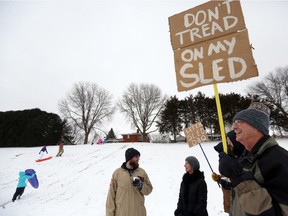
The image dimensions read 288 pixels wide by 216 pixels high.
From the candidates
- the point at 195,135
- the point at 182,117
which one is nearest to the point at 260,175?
the point at 195,135

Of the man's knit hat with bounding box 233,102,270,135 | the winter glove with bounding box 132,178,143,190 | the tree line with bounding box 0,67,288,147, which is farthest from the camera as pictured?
the tree line with bounding box 0,67,288,147

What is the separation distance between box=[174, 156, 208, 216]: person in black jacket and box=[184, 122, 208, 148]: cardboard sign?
2381 millimetres

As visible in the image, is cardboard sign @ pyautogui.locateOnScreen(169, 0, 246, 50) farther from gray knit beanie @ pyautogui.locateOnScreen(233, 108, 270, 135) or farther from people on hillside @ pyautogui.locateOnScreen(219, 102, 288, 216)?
people on hillside @ pyautogui.locateOnScreen(219, 102, 288, 216)

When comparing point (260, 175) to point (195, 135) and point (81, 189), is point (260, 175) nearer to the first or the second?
point (195, 135)

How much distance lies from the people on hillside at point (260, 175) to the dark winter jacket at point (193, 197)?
6.60 ft

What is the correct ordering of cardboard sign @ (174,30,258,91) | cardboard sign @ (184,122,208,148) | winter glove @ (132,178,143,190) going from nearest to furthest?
1. cardboard sign @ (174,30,258,91)
2. winter glove @ (132,178,143,190)
3. cardboard sign @ (184,122,208,148)

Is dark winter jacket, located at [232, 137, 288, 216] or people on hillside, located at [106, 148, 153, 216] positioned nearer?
dark winter jacket, located at [232, 137, 288, 216]

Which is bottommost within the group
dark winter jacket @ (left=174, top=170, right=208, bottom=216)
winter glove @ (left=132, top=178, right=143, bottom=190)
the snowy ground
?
the snowy ground

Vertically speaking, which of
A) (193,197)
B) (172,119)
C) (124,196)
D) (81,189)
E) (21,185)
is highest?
→ (172,119)

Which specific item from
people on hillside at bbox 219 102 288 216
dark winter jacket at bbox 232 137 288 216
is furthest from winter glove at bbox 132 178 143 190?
dark winter jacket at bbox 232 137 288 216

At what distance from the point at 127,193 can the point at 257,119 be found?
2606 millimetres

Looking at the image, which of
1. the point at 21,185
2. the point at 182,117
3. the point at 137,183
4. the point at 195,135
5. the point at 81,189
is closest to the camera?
the point at 137,183

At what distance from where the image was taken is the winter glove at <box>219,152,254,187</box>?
1.34 m

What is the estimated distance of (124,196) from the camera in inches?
135
